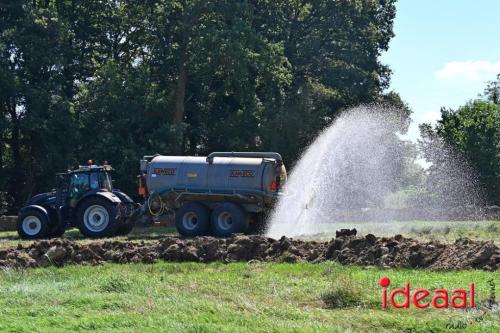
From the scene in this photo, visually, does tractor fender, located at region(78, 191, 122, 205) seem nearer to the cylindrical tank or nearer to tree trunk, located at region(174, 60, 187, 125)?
the cylindrical tank

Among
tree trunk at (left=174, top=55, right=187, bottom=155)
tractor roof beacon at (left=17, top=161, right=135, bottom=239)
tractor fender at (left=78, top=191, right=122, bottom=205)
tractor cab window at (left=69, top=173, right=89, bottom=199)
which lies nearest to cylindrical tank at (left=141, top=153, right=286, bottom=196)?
tractor fender at (left=78, top=191, right=122, bottom=205)

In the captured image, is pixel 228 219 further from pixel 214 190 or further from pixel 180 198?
pixel 180 198

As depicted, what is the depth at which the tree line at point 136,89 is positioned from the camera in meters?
40.7

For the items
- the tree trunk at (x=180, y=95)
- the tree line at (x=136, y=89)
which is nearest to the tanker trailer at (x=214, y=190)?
the tree line at (x=136, y=89)

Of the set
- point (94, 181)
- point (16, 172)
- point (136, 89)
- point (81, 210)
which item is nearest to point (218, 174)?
point (94, 181)

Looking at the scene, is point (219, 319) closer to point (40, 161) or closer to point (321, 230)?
point (321, 230)

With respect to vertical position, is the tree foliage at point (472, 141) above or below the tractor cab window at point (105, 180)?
above

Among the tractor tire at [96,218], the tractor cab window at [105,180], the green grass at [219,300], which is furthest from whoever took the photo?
the tractor cab window at [105,180]

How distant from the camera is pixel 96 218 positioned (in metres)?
27.1

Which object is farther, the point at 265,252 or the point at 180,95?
the point at 180,95

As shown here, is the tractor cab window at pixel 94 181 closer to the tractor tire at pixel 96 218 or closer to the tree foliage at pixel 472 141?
the tractor tire at pixel 96 218

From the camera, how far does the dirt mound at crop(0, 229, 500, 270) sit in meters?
16.2

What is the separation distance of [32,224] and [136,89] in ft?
48.9

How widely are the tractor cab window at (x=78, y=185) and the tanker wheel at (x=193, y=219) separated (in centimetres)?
318
